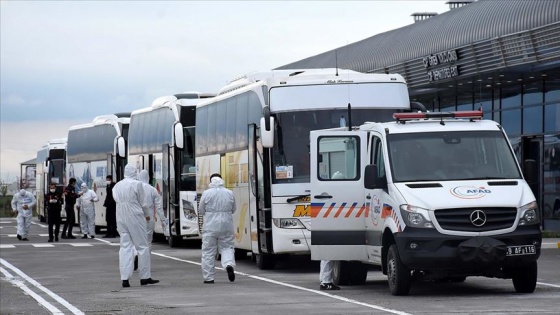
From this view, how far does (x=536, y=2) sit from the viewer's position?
1425 inches

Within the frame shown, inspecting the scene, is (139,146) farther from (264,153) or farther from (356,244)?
(356,244)

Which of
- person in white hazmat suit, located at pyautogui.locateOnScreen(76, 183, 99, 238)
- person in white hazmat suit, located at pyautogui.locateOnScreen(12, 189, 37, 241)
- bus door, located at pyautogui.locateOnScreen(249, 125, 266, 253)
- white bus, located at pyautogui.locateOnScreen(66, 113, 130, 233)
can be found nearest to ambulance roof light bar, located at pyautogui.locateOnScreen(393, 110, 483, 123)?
bus door, located at pyautogui.locateOnScreen(249, 125, 266, 253)

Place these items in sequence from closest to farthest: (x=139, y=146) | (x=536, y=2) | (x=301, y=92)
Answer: (x=301, y=92) < (x=536, y=2) < (x=139, y=146)

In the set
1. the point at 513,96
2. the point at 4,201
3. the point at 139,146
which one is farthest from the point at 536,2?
the point at 4,201

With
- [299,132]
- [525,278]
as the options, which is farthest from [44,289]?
[525,278]

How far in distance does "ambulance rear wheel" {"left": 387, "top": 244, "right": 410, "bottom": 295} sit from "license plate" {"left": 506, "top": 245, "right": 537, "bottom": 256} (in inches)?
52.9

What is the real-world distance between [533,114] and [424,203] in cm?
2369

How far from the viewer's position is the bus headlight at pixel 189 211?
115 ft

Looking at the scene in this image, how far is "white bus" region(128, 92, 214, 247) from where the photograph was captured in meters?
35.4

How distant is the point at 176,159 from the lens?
36.3 meters

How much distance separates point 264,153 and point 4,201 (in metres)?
71.6

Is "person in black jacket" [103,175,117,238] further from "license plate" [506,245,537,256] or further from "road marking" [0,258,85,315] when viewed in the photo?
"license plate" [506,245,537,256]

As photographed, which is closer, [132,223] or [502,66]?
[132,223]

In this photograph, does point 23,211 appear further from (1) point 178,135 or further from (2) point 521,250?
(2) point 521,250
